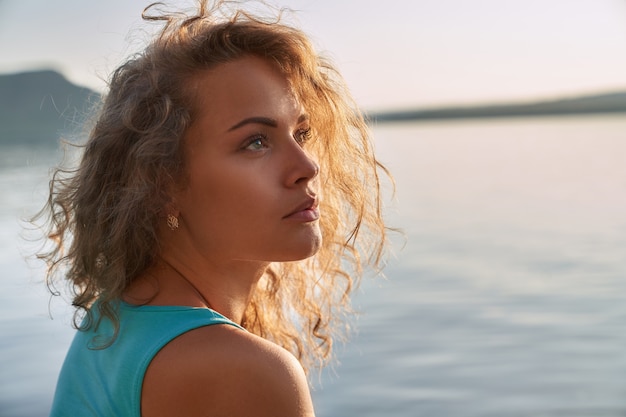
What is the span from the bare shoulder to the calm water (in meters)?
1.28

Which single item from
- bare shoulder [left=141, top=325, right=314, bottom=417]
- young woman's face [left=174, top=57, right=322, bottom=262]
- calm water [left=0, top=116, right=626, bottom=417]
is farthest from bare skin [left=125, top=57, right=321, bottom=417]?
calm water [left=0, top=116, right=626, bottom=417]

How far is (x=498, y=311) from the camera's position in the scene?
208 inches

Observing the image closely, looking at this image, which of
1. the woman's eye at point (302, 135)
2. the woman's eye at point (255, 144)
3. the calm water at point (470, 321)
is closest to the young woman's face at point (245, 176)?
the woman's eye at point (255, 144)

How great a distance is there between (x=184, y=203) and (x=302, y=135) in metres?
0.28

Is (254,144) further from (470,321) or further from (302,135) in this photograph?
(470,321)

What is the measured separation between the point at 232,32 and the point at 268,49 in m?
0.08

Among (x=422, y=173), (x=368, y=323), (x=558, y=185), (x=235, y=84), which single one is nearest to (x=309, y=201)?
(x=235, y=84)

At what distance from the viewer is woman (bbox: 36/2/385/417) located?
144cm

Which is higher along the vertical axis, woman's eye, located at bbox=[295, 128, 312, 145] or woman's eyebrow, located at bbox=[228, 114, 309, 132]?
woman's eyebrow, located at bbox=[228, 114, 309, 132]

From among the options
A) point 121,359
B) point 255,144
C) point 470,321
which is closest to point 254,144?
point 255,144

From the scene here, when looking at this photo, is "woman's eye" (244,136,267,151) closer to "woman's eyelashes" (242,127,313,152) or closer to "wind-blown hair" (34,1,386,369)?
"woman's eyelashes" (242,127,313,152)

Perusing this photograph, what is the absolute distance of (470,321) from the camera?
5082 millimetres

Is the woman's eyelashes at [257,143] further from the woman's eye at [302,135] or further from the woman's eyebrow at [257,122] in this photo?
the woman's eye at [302,135]

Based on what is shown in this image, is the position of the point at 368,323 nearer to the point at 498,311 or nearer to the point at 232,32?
the point at 498,311
